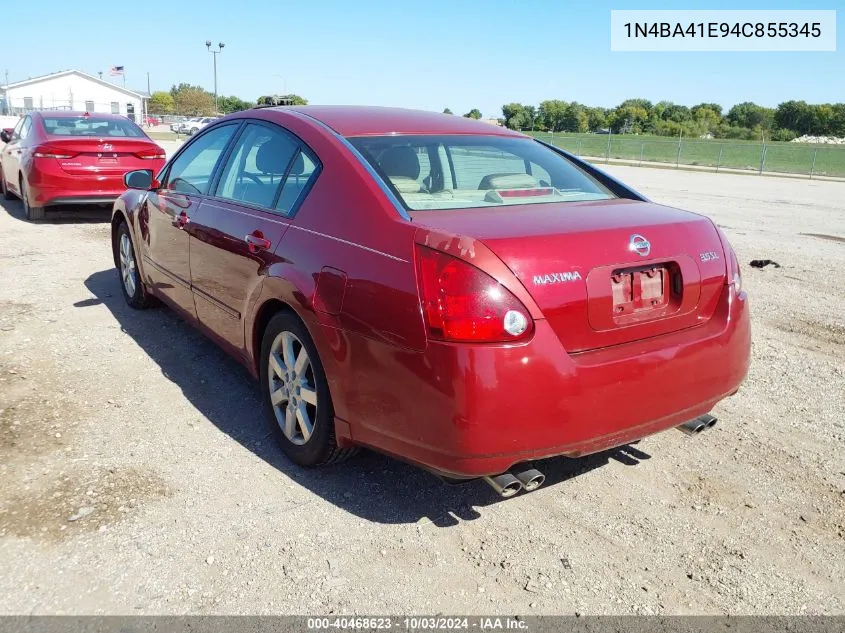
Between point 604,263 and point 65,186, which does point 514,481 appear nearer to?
point 604,263

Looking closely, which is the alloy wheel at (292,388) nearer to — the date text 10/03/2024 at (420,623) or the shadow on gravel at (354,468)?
the shadow on gravel at (354,468)

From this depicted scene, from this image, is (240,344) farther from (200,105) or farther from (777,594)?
(200,105)

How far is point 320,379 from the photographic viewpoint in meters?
3.12

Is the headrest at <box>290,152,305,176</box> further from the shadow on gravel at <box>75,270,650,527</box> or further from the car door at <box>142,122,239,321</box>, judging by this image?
the shadow on gravel at <box>75,270,650,527</box>

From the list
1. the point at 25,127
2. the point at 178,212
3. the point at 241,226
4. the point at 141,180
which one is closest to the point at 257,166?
the point at 241,226

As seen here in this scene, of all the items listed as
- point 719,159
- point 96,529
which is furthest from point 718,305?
point 719,159

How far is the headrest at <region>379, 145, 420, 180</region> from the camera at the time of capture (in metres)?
3.25

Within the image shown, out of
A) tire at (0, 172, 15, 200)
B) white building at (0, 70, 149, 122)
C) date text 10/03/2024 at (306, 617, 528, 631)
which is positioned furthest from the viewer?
white building at (0, 70, 149, 122)

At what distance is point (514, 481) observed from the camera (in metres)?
2.70

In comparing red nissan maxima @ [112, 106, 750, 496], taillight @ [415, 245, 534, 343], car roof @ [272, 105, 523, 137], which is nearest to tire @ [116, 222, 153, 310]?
red nissan maxima @ [112, 106, 750, 496]

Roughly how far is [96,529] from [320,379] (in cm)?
106

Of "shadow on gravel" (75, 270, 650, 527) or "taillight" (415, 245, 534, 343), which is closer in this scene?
"taillight" (415, 245, 534, 343)

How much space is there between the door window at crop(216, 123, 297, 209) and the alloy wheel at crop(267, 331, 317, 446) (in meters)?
0.73

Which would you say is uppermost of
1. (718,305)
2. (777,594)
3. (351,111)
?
(351,111)
